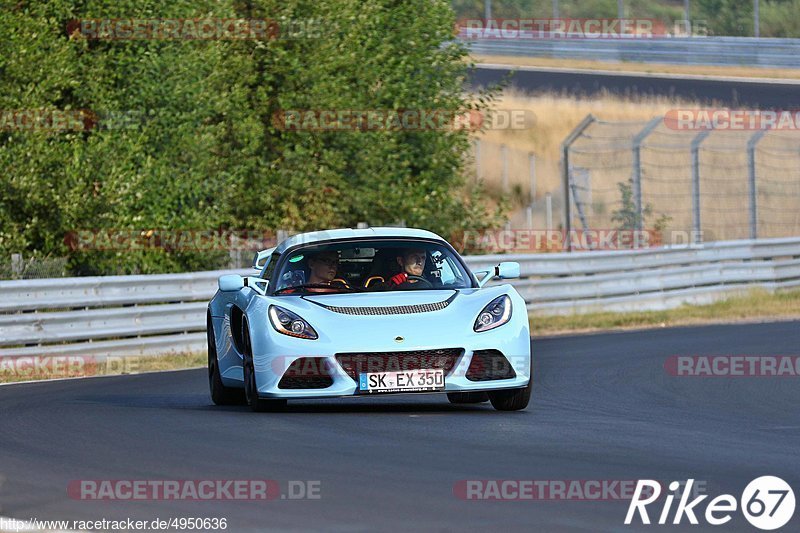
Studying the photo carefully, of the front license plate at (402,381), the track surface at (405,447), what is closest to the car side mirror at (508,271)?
the track surface at (405,447)

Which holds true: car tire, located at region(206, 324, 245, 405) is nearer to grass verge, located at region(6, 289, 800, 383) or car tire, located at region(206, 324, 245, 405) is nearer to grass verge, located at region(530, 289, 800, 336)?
grass verge, located at region(6, 289, 800, 383)

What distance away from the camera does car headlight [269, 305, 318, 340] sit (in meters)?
10.7

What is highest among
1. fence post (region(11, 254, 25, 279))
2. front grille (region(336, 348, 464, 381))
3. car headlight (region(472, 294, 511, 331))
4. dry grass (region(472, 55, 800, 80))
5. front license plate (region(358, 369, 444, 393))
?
car headlight (region(472, 294, 511, 331))

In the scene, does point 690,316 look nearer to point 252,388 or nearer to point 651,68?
point 252,388

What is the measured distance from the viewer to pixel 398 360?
1049cm

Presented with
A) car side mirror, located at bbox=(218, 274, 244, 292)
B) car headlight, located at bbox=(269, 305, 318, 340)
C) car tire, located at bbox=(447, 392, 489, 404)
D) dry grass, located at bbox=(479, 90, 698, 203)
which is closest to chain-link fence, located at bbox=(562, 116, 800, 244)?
dry grass, located at bbox=(479, 90, 698, 203)

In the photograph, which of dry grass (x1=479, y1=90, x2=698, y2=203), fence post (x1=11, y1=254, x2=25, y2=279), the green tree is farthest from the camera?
dry grass (x1=479, y1=90, x2=698, y2=203)

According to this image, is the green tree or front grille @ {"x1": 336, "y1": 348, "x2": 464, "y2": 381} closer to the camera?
front grille @ {"x1": 336, "y1": 348, "x2": 464, "y2": 381}

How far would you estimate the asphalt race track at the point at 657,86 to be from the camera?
50.2 m

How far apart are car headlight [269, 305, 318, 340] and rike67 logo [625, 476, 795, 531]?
377 centimetres

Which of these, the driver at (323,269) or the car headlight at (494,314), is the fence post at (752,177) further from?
the car headlight at (494,314)

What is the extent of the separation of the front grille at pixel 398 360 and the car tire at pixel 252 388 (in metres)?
0.79

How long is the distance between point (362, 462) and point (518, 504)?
1.58 m

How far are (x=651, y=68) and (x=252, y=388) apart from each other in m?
45.7
